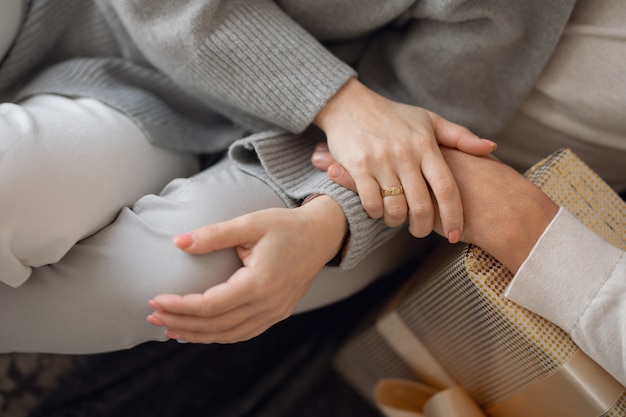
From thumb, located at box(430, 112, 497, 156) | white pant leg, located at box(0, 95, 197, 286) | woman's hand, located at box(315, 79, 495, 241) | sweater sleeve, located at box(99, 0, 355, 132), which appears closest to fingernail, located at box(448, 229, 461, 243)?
woman's hand, located at box(315, 79, 495, 241)

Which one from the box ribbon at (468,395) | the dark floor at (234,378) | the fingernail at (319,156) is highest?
the fingernail at (319,156)

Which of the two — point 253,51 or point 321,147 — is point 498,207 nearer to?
point 321,147

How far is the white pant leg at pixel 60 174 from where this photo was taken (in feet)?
1.82

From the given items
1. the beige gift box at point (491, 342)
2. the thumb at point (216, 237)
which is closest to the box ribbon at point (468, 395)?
the beige gift box at point (491, 342)

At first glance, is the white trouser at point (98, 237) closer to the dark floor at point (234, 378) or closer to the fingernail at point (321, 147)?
the fingernail at point (321, 147)

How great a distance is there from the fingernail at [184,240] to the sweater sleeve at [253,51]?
198 millimetres

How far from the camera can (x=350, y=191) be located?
2.06 ft

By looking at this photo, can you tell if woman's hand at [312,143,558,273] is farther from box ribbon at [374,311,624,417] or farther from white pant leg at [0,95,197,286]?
white pant leg at [0,95,197,286]

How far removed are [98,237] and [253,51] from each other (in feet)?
0.88

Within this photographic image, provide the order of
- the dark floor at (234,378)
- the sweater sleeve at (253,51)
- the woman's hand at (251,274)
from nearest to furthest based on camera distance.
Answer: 1. the woman's hand at (251,274)
2. the sweater sleeve at (253,51)
3. the dark floor at (234,378)

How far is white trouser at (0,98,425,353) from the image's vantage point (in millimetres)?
570

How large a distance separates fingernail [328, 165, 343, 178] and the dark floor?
414 mm

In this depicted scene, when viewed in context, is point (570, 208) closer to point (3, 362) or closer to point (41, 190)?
point (41, 190)

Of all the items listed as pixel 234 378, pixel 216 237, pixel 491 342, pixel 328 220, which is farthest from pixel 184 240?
pixel 234 378
